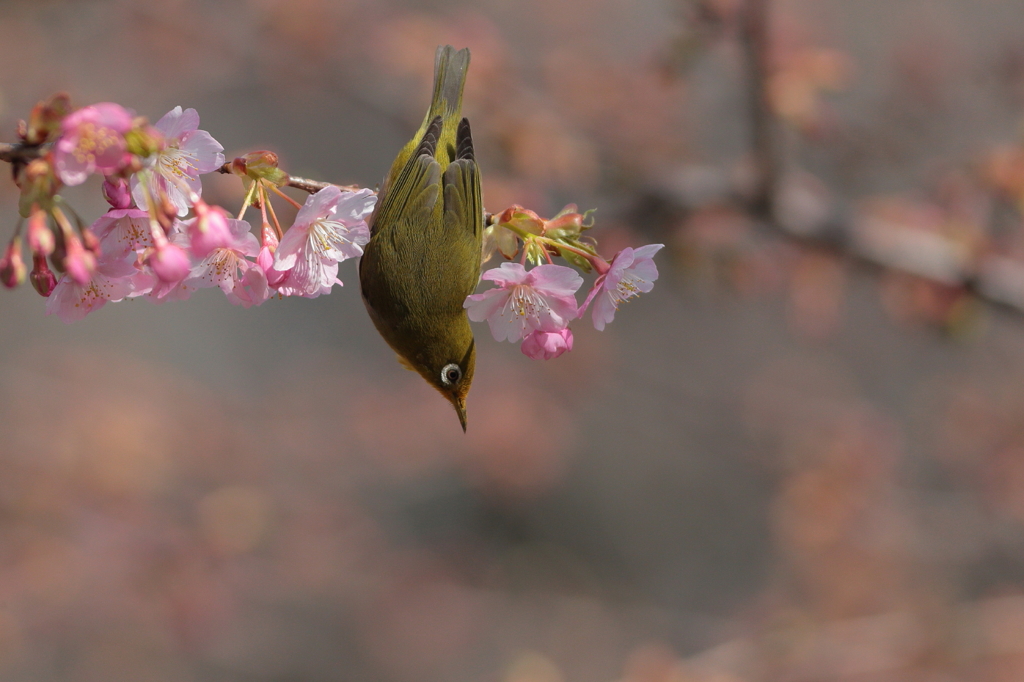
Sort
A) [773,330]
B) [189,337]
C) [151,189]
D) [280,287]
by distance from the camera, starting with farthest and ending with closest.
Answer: [189,337] → [773,330] → [280,287] → [151,189]

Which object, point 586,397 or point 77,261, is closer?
point 77,261

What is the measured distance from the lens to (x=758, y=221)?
Result: 3936mm

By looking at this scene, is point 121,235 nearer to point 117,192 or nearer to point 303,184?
point 117,192

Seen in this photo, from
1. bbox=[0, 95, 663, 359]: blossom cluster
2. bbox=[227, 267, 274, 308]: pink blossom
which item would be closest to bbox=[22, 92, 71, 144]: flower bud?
bbox=[0, 95, 663, 359]: blossom cluster

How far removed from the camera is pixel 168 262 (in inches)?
55.3

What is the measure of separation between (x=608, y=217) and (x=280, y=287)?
261 cm

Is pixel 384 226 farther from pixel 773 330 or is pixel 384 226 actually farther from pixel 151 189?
pixel 773 330

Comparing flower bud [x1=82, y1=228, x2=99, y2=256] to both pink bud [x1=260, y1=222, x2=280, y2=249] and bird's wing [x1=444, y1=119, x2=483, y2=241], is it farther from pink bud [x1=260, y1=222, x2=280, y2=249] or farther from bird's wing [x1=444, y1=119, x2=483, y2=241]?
bird's wing [x1=444, y1=119, x2=483, y2=241]

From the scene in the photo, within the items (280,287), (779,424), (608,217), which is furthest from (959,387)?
(280,287)

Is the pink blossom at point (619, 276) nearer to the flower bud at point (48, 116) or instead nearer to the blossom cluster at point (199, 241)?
the blossom cluster at point (199, 241)

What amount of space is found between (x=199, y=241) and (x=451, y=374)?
90cm

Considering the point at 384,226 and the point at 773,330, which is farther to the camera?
the point at 773,330

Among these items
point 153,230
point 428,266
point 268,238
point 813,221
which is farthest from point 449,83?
point 813,221

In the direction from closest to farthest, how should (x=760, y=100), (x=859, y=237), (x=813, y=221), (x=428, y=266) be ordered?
1. (x=428, y=266)
2. (x=760, y=100)
3. (x=859, y=237)
4. (x=813, y=221)
